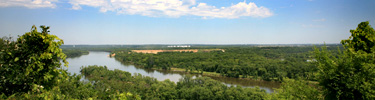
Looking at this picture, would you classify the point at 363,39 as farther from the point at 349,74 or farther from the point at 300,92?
the point at 300,92

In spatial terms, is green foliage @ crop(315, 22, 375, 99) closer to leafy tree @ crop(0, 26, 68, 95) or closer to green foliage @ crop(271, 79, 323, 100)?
green foliage @ crop(271, 79, 323, 100)

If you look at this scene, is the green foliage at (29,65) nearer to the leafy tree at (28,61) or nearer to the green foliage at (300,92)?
the leafy tree at (28,61)

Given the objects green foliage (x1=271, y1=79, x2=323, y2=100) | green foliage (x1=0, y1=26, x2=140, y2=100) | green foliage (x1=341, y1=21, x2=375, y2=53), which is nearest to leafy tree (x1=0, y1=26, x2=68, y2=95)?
green foliage (x1=0, y1=26, x2=140, y2=100)

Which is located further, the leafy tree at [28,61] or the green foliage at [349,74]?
the green foliage at [349,74]

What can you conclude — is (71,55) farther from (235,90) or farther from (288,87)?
(288,87)

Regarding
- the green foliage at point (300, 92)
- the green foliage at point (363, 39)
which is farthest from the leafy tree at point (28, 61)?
the green foliage at point (363, 39)

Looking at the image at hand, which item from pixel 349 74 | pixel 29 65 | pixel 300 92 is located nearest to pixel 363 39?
pixel 349 74
